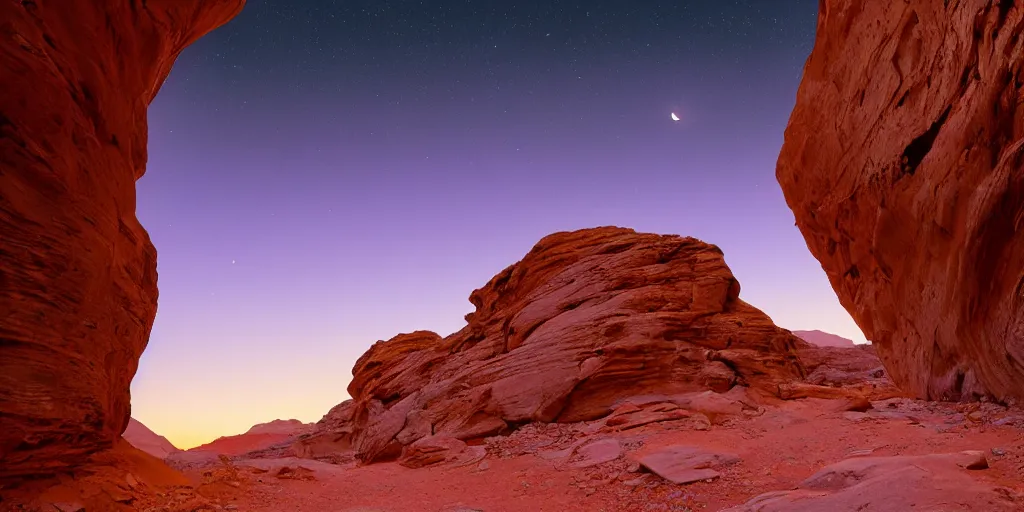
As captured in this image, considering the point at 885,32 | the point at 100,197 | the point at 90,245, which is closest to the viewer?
the point at 90,245

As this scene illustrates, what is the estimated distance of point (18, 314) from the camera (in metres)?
7.48

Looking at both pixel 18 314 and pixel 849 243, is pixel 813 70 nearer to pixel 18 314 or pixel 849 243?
pixel 849 243

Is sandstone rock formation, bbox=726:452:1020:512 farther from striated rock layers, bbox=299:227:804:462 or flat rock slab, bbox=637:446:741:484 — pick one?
striated rock layers, bbox=299:227:804:462

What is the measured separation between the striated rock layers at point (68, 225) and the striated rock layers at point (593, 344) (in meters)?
12.4

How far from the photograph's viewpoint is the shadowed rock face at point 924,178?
9.47m

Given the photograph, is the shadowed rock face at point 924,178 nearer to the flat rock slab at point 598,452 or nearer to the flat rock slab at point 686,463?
the flat rock slab at point 686,463

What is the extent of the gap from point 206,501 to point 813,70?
1999cm

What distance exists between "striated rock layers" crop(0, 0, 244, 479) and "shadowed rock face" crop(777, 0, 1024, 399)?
629 inches

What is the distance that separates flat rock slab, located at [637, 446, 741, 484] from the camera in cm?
909

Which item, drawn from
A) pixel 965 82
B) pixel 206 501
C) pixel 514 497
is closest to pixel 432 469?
pixel 514 497

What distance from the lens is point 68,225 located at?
337 inches

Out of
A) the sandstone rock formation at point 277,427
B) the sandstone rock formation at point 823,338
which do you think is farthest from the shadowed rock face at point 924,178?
the sandstone rock formation at point 823,338

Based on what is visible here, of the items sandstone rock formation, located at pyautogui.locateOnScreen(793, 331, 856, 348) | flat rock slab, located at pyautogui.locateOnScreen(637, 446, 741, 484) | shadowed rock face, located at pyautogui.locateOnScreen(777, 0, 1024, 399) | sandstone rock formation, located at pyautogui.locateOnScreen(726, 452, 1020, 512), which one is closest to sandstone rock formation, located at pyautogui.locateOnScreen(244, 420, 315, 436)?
flat rock slab, located at pyautogui.locateOnScreen(637, 446, 741, 484)

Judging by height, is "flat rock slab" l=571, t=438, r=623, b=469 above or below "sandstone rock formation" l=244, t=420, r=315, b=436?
below
